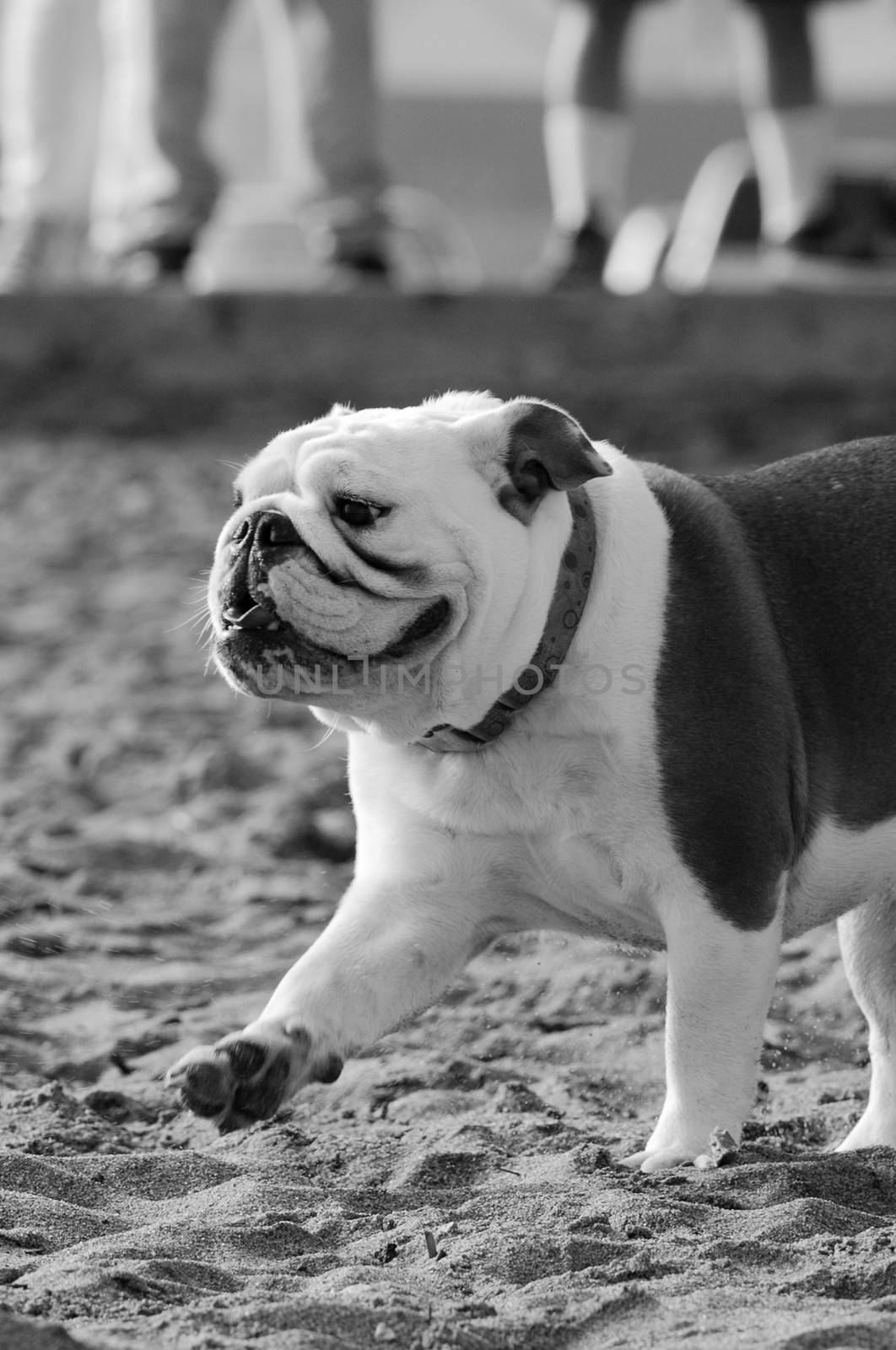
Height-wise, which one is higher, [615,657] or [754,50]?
[754,50]

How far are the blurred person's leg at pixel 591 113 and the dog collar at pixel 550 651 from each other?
22.3 ft

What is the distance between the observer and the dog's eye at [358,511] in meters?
3.18

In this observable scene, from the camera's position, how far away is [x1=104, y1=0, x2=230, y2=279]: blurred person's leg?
28.7ft

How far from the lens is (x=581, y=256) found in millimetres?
10430

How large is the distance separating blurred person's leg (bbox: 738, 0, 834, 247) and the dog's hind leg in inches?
269

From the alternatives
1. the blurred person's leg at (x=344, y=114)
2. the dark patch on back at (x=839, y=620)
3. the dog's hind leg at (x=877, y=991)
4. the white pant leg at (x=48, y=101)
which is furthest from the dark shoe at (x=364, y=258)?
the dog's hind leg at (x=877, y=991)

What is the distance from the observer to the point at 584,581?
10.8 feet

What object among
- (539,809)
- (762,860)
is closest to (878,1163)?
(762,860)

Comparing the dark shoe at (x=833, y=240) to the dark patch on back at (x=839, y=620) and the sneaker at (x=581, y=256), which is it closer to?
the sneaker at (x=581, y=256)

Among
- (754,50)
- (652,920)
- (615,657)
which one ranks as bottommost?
(652,920)

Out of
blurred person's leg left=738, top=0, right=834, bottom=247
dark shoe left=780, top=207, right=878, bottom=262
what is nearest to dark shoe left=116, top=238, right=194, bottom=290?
blurred person's leg left=738, top=0, right=834, bottom=247

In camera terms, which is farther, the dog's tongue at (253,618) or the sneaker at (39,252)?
the sneaker at (39,252)

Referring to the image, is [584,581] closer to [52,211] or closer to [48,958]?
[48,958]

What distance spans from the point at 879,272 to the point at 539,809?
874 centimetres
